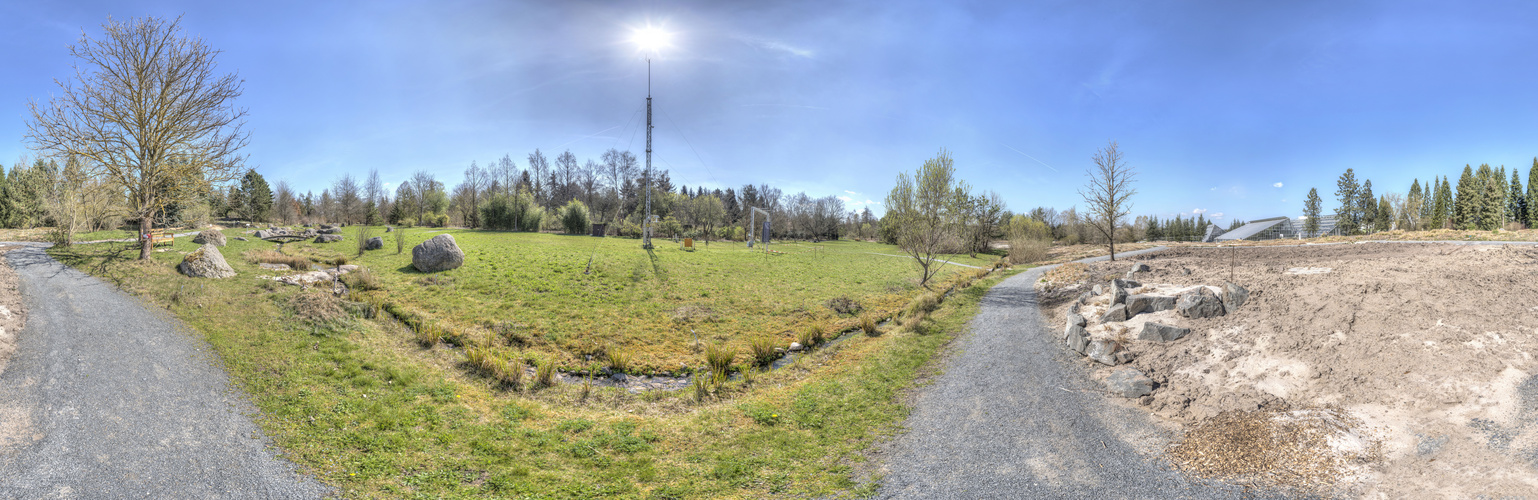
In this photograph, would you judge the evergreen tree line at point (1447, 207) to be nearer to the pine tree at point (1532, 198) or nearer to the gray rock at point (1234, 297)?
the pine tree at point (1532, 198)

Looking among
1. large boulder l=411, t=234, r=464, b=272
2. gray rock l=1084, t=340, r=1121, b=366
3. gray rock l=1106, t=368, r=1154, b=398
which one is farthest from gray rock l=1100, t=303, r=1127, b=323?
large boulder l=411, t=234, r=464, b=272

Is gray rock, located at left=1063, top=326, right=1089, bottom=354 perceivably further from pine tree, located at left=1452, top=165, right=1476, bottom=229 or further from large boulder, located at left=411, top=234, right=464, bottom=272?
pine tree, located at left=1452, top=165, right=1476, bottom=229

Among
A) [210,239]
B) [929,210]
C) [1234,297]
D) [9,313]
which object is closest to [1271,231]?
[929,210]

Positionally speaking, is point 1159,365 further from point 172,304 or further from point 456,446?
point 172,304

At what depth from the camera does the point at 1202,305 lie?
9.97m

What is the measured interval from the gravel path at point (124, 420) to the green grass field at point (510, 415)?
371 millimetres

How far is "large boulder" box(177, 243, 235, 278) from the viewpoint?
14.0 m

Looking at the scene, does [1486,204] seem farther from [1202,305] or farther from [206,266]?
[206,266]

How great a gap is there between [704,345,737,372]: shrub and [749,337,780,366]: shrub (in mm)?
570

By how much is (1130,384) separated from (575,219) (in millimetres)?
48072

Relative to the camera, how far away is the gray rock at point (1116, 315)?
11.0 m

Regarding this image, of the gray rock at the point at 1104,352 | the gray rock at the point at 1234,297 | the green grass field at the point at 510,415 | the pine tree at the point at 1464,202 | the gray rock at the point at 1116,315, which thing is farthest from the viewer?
the pine tree at the point at 1464,202

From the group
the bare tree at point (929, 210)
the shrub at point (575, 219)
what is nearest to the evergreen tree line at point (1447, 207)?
the bare tree at point (929, 210)

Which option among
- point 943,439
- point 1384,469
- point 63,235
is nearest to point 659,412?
point 943,439
